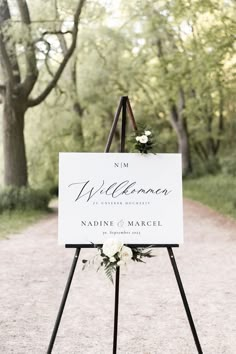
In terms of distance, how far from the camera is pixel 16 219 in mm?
14180

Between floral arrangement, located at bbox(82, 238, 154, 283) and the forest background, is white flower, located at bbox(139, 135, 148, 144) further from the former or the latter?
the forest background

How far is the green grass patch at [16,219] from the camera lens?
41.0 feet

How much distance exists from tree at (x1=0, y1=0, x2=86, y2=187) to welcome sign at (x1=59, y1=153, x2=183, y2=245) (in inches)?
491

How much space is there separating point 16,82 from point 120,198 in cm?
1312

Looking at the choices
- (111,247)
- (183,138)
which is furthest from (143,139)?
(183,138)

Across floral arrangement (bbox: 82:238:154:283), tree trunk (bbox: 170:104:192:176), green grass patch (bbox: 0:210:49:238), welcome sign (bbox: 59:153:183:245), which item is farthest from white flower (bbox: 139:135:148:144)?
tree trunk (bbox: 170:104:192:176)

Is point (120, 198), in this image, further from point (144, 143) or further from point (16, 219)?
point (16, 219)

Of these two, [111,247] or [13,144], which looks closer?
[111,247]

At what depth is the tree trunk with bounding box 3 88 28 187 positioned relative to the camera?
16.5 m

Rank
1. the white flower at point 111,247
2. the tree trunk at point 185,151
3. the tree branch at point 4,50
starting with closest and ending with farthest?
the white flower at point 111,247, the tree branch at point 4,50, the tree trunk at point 185,151

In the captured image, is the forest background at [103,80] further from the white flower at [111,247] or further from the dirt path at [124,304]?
the white flower at [111,247]

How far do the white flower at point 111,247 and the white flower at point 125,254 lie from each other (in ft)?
0.11

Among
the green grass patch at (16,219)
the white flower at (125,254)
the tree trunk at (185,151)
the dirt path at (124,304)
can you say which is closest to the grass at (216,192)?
the tree trunk at (185,151)

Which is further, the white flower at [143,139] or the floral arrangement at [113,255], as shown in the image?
the white flower at [143,139]
